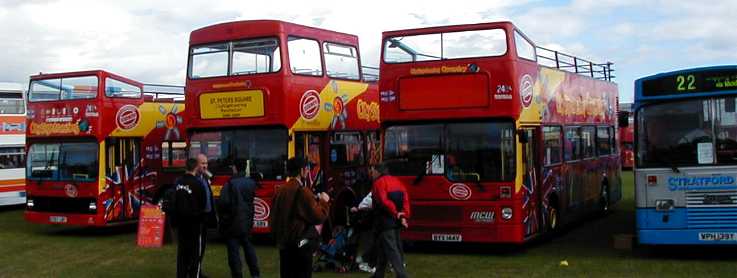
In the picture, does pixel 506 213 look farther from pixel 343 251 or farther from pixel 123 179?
pixel 123 179

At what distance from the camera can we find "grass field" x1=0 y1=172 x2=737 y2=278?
12641 mm

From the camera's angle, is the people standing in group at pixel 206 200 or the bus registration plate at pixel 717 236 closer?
the people standing in group at pixel 206 200

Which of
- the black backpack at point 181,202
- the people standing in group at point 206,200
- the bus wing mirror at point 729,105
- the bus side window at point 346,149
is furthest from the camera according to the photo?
the bus side window at point 346,149

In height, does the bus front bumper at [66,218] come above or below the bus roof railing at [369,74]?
below

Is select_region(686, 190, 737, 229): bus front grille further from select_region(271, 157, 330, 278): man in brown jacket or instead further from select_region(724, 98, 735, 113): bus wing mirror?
select_region(271, 157, 330, 278): man in brown jacket

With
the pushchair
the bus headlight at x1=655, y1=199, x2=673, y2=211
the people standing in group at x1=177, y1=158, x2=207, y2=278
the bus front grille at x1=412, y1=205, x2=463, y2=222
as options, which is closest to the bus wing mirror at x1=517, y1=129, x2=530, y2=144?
the bus front grille at x1=412, y1=205, x2=463, y2=222

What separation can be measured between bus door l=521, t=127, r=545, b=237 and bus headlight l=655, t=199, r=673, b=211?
2.07 m

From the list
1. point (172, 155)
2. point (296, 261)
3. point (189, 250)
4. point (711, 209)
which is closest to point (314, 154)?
point (172, 155)

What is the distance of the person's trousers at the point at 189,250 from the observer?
1098 cm

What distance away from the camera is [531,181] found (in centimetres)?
1459

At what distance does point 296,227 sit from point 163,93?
13617mm

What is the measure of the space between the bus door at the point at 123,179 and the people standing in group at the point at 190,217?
8.31 m

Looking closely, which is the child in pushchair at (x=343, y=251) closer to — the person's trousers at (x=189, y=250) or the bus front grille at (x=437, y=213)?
the bus front grille at (x=437, y=213)

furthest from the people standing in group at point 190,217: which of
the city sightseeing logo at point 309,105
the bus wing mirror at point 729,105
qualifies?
the bus wing mirror at point 729,105
